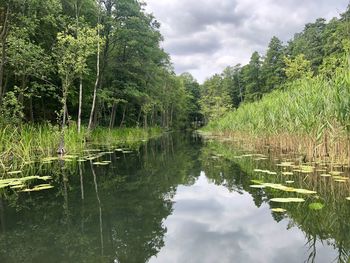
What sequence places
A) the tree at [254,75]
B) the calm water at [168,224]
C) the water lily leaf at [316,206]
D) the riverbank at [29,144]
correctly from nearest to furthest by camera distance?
the calm water at [168,224] → the water lily leaf at [316,206] → the riverbank at [29,144] → the tree at [254,75]

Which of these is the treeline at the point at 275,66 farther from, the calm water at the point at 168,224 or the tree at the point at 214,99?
the calm water at the point at 168,224

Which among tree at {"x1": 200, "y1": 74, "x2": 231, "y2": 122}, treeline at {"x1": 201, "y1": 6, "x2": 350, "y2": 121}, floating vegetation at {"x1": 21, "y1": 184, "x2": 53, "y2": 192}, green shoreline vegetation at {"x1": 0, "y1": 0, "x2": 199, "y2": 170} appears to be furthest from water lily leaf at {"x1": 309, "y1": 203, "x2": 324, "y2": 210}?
tree at {"x1": 200, "y1": 74, "x2": 231, "y2": 122}

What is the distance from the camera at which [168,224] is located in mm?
3738

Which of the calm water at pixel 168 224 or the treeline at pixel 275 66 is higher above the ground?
the treeline at pixel 275 66

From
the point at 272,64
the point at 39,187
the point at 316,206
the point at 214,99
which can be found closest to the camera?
the point at 316,206

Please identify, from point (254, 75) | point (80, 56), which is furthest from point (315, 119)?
point (254, 75)

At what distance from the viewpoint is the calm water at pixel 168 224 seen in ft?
9.36

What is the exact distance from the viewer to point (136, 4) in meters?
19.8

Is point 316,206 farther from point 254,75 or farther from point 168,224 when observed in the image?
point 254,75

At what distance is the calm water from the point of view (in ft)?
9.36

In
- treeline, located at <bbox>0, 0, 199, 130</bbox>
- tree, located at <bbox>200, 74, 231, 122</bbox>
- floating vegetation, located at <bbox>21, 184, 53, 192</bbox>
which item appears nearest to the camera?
floating vegetation, located at <bbox>21, 184, 53, 192</bbox>

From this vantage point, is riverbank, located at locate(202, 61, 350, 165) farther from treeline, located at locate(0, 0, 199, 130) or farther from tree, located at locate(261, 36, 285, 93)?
tree, located at locate(261, 36, 285, 93)

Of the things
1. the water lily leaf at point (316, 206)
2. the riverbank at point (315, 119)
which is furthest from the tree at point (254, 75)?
the water lily leaf at point (316, 206)

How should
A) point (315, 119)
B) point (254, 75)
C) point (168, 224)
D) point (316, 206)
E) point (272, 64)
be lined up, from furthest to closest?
point (254, 75)
point (272, 64)
point (315, 119)
point (316, 206)
point (168, 224)
